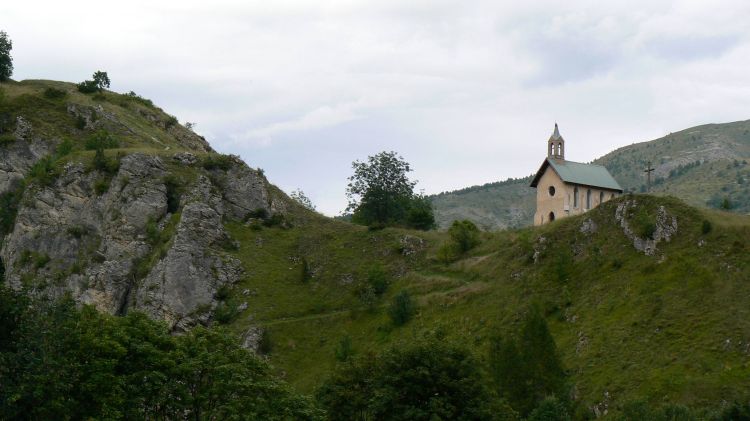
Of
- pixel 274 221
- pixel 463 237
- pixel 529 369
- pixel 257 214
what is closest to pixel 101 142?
pixel 257 214

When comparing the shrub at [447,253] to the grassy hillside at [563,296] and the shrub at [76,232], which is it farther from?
the shrub at [76,232]

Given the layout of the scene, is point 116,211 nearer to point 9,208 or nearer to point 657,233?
point 9,208

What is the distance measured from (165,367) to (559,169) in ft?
174

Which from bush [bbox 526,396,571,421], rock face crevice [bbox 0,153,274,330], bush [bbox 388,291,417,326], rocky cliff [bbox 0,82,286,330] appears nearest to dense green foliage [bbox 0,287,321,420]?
bush [bbox 526,396,571,421]

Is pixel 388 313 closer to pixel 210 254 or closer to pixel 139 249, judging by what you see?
pixel 210 254

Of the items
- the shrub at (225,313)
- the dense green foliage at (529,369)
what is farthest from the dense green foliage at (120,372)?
the shrub at (225,313)

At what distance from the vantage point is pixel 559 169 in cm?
8744

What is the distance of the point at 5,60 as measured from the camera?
124m

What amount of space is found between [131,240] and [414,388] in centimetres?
5032

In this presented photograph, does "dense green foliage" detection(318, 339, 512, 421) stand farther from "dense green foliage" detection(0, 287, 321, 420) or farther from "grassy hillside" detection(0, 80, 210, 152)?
"grassy hillside" detection(0, 80, 210, 152)

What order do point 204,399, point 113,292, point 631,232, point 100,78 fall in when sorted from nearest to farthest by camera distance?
point 204,399 < point 631,232 < point 113,292 < point 100,78

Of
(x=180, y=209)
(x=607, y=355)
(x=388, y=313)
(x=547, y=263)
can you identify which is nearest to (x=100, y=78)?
(x=180, y=209)

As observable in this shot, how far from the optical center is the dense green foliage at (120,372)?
38250 mm

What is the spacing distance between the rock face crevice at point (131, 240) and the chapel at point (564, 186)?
2999 cm
